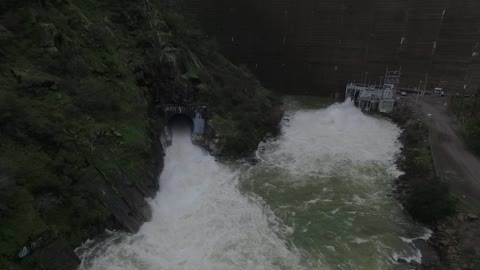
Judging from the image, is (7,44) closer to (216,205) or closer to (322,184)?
(216,205)

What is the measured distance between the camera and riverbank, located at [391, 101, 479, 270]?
48.5ft

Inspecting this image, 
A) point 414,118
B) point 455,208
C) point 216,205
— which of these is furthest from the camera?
point 414,118

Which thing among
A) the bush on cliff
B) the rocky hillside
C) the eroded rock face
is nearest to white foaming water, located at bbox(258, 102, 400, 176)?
the rocky hillside

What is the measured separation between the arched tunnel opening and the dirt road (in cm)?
1585

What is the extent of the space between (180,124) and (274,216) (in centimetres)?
1095

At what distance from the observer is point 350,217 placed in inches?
704

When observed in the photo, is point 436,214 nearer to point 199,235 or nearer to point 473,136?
point 473,136

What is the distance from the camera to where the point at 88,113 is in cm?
1752

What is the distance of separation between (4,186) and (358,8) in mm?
38028

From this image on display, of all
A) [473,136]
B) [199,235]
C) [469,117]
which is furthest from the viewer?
[469,117]

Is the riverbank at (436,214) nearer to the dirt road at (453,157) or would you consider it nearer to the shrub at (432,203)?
the shrub at (432,203)

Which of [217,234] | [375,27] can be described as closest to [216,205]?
[217,234]

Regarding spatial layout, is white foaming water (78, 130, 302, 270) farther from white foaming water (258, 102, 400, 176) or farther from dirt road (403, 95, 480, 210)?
dirt road (403, 95, 480, 210)

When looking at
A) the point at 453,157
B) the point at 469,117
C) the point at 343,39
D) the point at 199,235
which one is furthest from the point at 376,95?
the point at 199,235
